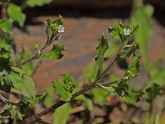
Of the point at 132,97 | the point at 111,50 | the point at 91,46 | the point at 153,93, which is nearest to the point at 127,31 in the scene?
the point at 132,97

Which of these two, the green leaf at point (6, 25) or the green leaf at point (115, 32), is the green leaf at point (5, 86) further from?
the green leaf at point (115, 32)

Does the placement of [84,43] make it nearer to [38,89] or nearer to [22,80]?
[38,89]

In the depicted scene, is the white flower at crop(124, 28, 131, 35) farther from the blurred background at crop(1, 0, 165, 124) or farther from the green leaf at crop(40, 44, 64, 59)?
the blurred background at crop(1, 0, 165, 124)

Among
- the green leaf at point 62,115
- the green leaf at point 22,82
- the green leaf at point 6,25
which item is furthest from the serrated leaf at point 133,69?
the green leaf at point 62,115

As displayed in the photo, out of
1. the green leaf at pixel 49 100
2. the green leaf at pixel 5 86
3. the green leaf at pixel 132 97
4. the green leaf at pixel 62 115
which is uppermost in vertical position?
the green leaf at pixel 5 86

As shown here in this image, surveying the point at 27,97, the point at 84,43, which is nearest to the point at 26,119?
the point at 27,97

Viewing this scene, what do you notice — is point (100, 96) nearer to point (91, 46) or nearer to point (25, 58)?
point (25, 58)

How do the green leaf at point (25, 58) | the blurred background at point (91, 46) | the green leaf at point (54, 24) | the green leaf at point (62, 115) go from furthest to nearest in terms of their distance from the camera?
1. the blurred background at point (91, 46)
2. the green leaf at point (62, 115)
3. the green leaf at point (25, 58)
4. the green leaf at point (54, 24)

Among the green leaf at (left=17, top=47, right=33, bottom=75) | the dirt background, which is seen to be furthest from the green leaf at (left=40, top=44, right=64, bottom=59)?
the dirt background
